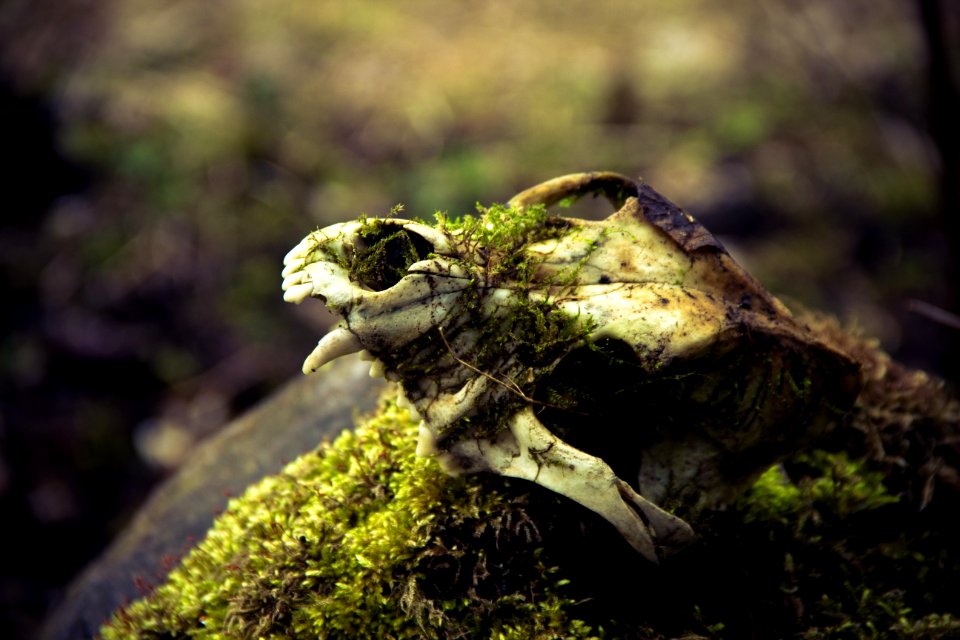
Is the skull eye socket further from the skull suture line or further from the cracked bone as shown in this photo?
the cracked bone

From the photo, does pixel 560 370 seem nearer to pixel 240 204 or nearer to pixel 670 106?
pixel 240 204

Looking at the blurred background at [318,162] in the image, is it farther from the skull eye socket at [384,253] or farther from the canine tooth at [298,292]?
the canine tooth at [298,292]

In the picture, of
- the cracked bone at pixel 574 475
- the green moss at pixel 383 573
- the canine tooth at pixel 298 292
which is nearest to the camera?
the canine tooth at pixel 298 292

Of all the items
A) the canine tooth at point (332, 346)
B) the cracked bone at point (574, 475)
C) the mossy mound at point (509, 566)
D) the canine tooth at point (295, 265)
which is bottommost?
the mossy mound at point (509, 566)

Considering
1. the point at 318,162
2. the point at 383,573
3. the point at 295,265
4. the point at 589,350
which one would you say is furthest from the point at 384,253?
the point at 318,162

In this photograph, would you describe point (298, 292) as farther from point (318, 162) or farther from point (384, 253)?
point (318, 162)

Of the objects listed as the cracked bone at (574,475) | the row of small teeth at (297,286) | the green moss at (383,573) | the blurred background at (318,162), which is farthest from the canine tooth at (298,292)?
the blurred background at (318,162)
